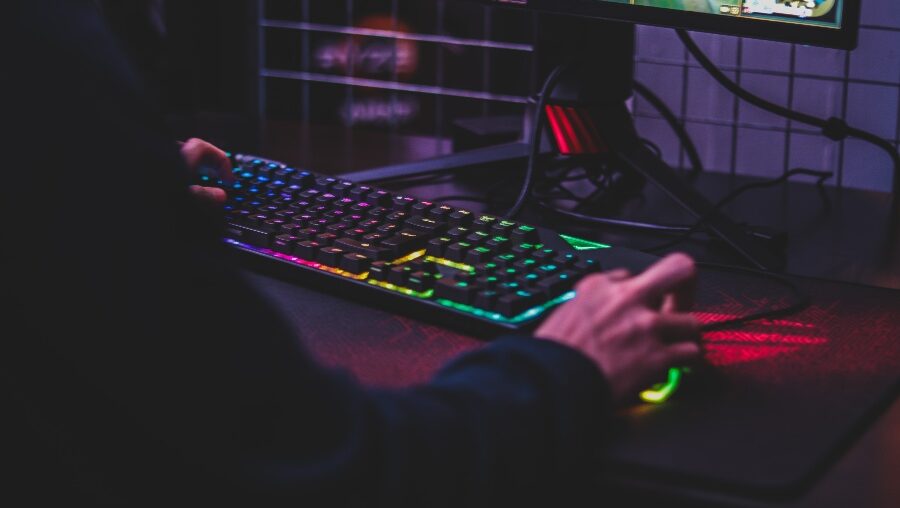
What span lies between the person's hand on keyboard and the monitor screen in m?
0.33

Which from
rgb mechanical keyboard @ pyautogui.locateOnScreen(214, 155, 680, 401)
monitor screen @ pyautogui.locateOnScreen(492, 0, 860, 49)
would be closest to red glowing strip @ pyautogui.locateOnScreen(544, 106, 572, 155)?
monitor screen @ pyautogui.locateOnScreen(492, 0, 860, 49)

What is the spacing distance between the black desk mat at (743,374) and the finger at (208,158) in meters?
0.18

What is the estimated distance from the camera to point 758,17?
1.01m

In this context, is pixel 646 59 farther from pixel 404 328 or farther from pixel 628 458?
pixel 628 458

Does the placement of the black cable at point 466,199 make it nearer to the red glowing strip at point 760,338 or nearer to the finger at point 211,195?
the finger at point 211,195

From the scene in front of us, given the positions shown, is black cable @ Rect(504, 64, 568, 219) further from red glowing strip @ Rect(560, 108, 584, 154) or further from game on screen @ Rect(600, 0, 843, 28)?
game on screen @ Rect(600, 0, 843, 28)

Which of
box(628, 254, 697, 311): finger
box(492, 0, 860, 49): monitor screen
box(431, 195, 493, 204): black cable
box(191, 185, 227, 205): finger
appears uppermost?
box(492, 0, 860, 49): monitor screen

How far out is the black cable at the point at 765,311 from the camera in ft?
2.83

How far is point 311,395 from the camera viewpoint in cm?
58

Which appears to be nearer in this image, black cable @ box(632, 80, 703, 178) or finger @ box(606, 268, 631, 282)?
finger @ box(606, 268, 631, 282)

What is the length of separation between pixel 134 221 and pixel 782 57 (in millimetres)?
926

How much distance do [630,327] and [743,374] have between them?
106 mm

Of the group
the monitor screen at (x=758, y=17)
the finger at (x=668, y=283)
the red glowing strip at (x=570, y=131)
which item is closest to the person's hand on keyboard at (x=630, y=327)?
the finger at (x=668, y=283)

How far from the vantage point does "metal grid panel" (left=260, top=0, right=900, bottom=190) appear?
1273 mm
